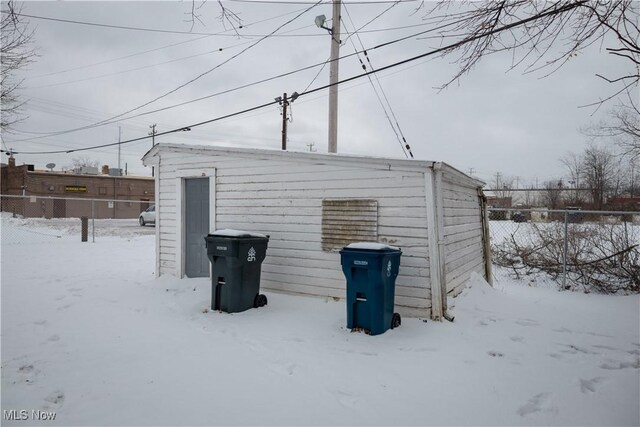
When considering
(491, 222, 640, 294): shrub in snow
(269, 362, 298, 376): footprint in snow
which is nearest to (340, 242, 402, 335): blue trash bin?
(269, 362, 298, 376): footprint in snow

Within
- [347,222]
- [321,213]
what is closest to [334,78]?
[321,213]

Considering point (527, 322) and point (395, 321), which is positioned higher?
point (395, 321)

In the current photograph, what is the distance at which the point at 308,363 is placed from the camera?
13.1ft

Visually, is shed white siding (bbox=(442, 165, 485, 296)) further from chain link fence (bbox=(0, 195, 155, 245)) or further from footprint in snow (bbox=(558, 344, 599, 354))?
chain link fence (bbox=(0, 195, 155, 245))

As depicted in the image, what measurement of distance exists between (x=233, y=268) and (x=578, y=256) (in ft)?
22.9

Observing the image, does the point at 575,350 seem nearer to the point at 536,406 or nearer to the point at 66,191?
the point at 536,406

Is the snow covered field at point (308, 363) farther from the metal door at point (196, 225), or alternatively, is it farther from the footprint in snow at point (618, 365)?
the metal door at point (196, 225)

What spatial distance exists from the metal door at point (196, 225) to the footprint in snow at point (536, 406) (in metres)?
5.93

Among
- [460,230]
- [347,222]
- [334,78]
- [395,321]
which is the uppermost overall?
[334,78]

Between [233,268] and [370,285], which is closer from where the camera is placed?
[370,285]

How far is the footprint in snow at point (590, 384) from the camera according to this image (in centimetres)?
347

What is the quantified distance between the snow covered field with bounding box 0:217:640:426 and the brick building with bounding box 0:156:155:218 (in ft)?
93.8

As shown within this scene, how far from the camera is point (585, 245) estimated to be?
7.91m

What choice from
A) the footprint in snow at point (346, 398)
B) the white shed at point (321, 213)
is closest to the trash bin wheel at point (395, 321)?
the white shed at point (321, 213)
